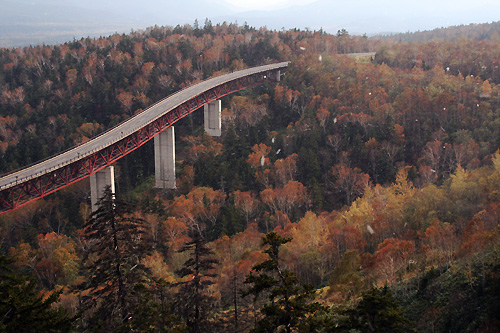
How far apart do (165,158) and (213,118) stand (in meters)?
16.6

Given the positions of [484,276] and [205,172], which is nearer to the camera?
[484,276]

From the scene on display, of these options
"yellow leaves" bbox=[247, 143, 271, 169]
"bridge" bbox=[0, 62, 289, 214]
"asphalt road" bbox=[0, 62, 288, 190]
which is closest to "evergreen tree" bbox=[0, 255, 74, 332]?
"bridge" bbox=[0, 62, 289, 214]

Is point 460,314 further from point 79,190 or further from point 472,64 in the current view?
point 472,64

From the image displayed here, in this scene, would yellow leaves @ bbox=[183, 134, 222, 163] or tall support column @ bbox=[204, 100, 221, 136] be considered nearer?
yellow leaves @ bbox=[183, 134, 222, 163]

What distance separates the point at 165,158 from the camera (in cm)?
6444

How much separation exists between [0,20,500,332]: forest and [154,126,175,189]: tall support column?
172 cm

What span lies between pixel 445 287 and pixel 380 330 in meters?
11.7

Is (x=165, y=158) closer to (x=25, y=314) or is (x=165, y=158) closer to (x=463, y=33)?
(x=25, y=314)

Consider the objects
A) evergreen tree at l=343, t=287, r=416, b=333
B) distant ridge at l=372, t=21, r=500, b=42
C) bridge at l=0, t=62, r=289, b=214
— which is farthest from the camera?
distant ridge at l=372, t=21, r=500, b=42

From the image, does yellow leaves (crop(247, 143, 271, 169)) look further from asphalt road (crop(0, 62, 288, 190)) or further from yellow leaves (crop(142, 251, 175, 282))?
yellow leaves (crop(142, 251, 175, 282))

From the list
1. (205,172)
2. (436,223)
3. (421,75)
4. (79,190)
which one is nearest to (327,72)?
(421,75)

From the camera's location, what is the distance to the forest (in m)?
19.2

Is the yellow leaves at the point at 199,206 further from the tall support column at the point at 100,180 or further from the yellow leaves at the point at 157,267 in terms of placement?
the yellow leaves at the point at 157,267

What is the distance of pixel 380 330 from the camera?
578 inches
